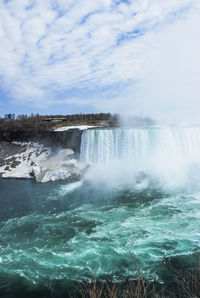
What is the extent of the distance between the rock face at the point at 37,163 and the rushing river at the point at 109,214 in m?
1.45

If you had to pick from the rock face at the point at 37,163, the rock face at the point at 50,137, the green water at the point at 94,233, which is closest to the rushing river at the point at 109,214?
the green water at the point at 94,233

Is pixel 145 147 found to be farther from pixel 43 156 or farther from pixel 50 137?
pixel 50 137

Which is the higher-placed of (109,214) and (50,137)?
(50,137)

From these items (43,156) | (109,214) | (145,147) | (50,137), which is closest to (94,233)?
(109,214)

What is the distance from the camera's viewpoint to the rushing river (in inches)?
328

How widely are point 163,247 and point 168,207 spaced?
431cm

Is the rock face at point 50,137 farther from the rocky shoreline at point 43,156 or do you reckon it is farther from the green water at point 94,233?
the green water at point 94,233

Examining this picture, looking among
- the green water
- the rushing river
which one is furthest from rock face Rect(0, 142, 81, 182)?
the green water

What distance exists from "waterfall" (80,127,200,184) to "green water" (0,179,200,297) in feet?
21.2

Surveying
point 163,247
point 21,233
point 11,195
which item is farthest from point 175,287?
point 11,195

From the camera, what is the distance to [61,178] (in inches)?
850

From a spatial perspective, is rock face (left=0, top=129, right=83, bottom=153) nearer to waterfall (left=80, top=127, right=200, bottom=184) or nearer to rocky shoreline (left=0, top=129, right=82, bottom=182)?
rocky shoreline (left=0, top=129, right=82, bottom=182)

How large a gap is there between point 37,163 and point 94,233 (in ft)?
54.4

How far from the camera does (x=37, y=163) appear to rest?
25562 millimetres
